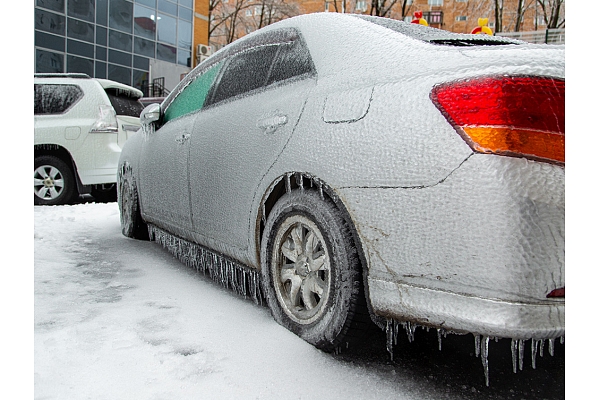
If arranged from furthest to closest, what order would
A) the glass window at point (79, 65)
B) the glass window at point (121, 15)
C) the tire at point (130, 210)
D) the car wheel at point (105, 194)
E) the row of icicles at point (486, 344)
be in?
Result: the glass window at point (121, 15), the glass window at point (79, 65), the car wheel at point (105, 194), the tire at point (130, 210), the row of icicles at point (486, 344)

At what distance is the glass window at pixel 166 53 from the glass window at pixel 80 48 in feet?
12.4

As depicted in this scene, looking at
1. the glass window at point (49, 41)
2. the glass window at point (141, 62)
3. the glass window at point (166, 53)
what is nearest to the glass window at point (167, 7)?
the glass window at point (166, 53)

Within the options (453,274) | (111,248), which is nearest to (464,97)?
(453,274)

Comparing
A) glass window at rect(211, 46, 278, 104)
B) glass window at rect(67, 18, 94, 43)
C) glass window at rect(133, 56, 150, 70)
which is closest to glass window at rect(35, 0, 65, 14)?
glass window at rect(67, 18, 94, 43)

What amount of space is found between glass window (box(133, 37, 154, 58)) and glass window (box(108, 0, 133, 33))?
27.8 inches

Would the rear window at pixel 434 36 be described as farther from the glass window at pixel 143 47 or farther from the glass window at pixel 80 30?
the glass window at pixel 143 47

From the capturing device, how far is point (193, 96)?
11.0ft

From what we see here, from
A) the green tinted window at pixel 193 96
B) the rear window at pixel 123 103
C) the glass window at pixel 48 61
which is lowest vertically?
the green tinted window at pixel 193 96

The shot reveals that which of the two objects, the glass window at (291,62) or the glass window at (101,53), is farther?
the glass window at (101,53)

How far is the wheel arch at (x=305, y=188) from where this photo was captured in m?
1.73

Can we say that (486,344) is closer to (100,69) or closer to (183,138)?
(183,138)

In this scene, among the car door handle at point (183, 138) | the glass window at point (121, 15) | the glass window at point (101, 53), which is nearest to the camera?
the car door handle at point (183, 138)

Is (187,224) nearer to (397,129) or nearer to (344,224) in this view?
(344,224)

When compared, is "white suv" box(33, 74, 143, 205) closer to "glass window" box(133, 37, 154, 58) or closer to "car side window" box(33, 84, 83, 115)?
"car side window" box(33, 84, 83, 115)
